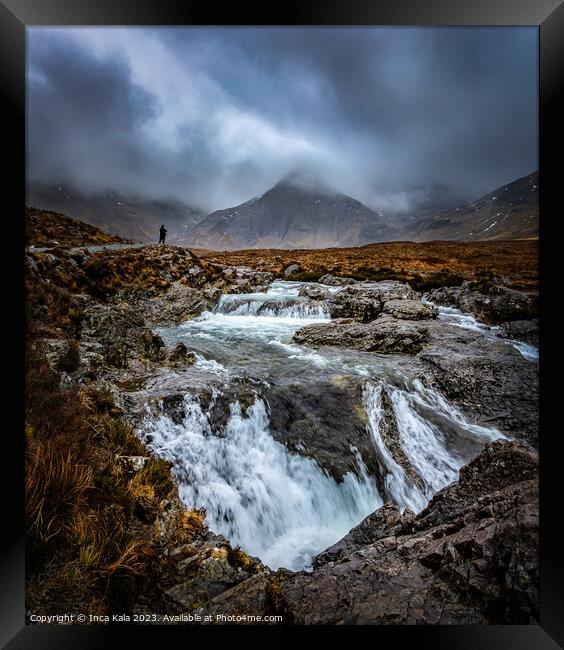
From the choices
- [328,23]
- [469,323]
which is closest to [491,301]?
[469,323]

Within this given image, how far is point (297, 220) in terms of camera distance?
19.3 feet

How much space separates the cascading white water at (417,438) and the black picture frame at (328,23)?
103cm

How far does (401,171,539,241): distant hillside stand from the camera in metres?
2.54

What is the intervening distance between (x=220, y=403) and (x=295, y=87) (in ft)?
12.3

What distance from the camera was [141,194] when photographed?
371 centimetres

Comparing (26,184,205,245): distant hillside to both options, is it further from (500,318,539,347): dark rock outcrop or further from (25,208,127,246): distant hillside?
(500,318,539,347): dark rock outcrop

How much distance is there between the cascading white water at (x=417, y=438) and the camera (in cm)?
317

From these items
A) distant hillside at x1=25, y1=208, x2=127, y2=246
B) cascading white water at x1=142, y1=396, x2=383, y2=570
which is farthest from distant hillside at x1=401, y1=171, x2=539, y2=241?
distant hillside at x1=25, y1=208, x2=127, y2=246

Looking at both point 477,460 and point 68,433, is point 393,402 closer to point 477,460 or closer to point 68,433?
point 477,460

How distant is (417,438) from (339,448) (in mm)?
1104

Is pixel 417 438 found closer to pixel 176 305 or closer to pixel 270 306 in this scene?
pixel 270 306

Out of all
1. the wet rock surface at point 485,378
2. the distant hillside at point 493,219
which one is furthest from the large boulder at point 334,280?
the distant hillside at point 493,219

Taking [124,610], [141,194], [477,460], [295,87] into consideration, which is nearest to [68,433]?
[124,610]

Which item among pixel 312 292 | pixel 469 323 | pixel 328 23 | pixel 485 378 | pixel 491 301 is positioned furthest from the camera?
pixel 312 292
